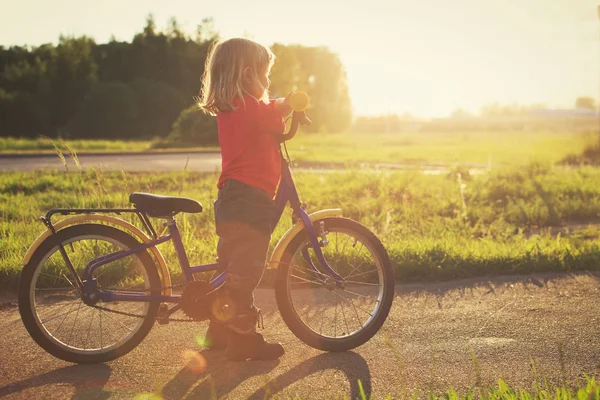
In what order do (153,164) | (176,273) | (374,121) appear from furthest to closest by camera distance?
1. (374,121)
2. (153,164)
3. (176,273)

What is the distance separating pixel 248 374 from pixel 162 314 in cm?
66

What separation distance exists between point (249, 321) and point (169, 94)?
36.8m

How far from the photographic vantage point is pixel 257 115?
3.25 metres

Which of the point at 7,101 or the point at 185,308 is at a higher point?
the point at 7,101

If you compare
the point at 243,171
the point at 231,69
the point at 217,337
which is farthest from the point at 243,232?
the point at 231,69

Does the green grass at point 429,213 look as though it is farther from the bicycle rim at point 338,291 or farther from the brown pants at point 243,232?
the brown pants at point 243,232

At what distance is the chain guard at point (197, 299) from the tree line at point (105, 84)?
28526 millimetres

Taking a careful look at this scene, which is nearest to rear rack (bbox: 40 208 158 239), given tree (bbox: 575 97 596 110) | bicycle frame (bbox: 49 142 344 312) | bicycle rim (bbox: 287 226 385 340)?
bicycle frame (bbox: 49 142 344 312)

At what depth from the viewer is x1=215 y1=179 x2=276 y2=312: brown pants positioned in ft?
10.8

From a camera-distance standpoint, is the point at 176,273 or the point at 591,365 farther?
the point at 176,273

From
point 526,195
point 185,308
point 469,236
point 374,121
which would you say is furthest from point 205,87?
point 374,121

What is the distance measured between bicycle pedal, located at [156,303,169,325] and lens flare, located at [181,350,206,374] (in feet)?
0.76

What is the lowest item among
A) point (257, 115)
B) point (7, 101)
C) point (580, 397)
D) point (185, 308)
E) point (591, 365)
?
point (591, 365)

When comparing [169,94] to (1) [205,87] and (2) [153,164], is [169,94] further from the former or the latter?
(1) [205,87]
